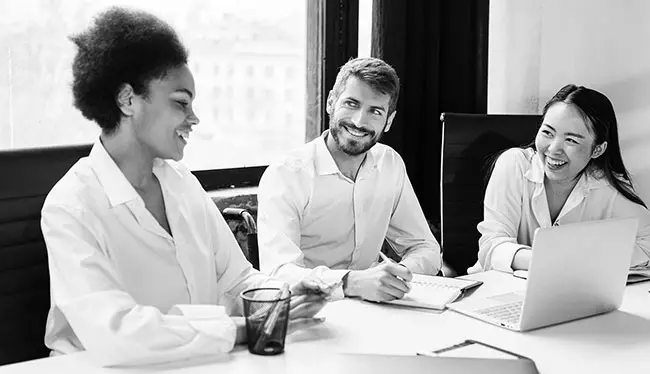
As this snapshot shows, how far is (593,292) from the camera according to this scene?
1.68m

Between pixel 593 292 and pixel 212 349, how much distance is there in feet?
2.77

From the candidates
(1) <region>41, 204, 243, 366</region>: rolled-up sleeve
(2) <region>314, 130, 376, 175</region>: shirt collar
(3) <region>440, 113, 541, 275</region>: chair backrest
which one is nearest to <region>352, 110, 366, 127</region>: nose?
(2) <region>314, 130, 376, 175</region>: shirt collar

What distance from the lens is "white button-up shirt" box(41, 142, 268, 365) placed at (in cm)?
135

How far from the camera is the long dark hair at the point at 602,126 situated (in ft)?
8.24

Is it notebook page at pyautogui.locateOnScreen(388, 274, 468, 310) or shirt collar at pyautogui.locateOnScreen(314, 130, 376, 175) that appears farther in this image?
shirt collar at pyautogui.locateOnScreen(314, 130, 376, 175)

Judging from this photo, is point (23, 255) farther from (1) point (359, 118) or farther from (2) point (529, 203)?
(2) point (529, 203)

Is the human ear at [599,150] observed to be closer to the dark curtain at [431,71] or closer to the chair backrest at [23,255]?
the dark curtain at [431,71]

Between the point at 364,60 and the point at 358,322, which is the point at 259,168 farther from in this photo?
the point at 358,322

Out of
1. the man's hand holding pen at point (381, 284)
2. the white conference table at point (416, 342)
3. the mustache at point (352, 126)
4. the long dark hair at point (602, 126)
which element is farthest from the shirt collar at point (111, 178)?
the long dark hair at point (602, 126)

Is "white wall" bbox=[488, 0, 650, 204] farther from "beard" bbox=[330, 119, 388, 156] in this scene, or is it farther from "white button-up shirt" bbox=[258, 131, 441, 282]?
"beard" bbox=[330, 119, 388, 156]

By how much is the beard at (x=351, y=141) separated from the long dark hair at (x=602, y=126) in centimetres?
67

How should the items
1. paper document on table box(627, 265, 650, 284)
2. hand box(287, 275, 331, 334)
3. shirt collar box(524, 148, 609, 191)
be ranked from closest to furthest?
hand box(287, 275, 331, 334) < paper document on table box(627, 265, 650, 284) < shirt collar box(524, 148, 609, 191)

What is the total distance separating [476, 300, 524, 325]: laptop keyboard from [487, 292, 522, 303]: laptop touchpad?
3cm

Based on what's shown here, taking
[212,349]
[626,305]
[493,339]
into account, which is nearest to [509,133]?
[626,305]
